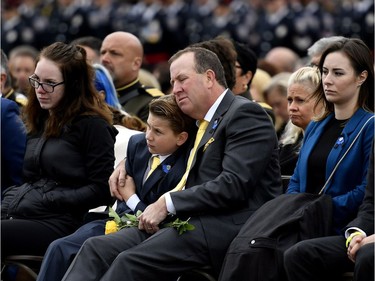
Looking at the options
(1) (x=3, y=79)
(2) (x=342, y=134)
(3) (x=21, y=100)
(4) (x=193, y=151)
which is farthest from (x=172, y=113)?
(3) (x=21, y=100)

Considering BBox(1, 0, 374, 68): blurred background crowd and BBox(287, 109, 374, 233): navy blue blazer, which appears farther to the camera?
BBox(1, 0, 374, 68): blurred background crowd

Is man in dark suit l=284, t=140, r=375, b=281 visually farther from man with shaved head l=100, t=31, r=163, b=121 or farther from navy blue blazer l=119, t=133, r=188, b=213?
man with shaved head l=100, t=31, r=163, b=121

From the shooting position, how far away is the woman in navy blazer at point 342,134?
5.90m

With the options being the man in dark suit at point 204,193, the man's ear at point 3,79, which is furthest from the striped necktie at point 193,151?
the man's ear at point 3,79

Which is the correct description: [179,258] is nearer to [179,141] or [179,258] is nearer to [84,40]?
[179,141]

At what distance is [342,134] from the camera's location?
604 centimetres

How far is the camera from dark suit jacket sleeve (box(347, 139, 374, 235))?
5.57 m

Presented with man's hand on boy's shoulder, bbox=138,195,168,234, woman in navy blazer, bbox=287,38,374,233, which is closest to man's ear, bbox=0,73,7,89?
man's hand on boy's shoulder, bbox=138,195,168,234

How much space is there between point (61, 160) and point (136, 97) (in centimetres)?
225

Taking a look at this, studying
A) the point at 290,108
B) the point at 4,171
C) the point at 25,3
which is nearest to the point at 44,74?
the point at 4,171

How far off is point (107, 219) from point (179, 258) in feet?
3.16

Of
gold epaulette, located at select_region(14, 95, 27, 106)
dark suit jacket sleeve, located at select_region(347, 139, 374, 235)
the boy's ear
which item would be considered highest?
the boy's ear

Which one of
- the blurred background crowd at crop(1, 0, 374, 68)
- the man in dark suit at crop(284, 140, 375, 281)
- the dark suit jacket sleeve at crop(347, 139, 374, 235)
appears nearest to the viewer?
the man in dark suit at crop(284, 140, 375, 281)

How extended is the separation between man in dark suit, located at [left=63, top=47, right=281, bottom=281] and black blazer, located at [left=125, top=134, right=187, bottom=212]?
160 mm
